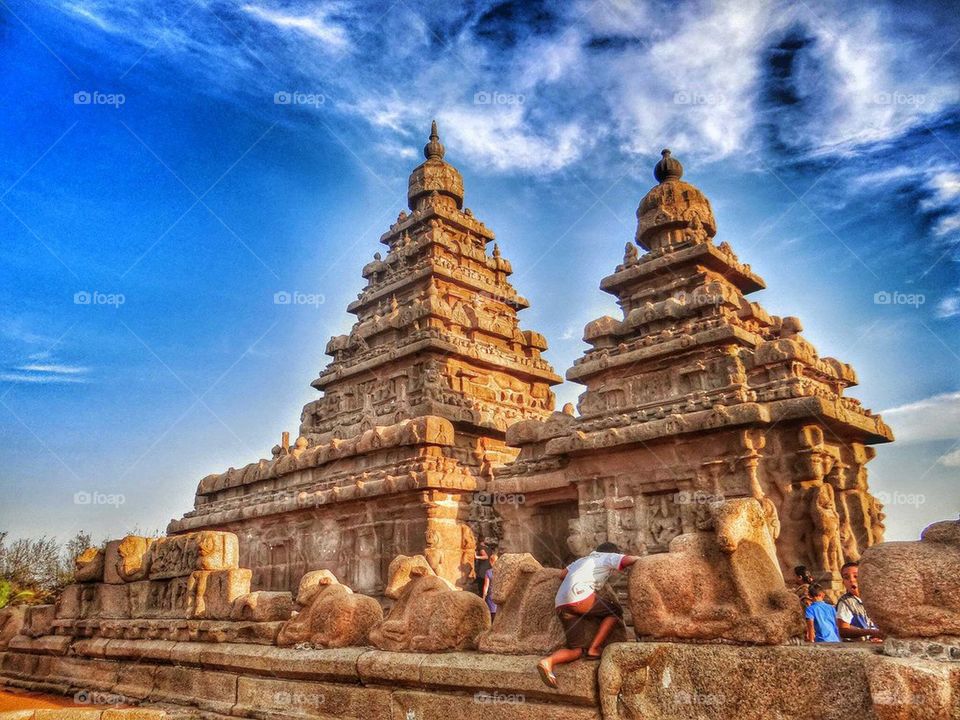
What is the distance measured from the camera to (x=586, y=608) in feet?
15.9

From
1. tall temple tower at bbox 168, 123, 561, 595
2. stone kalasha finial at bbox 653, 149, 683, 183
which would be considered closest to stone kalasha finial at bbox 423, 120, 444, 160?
tall temple tower at bbox 168, 123, 561, 595

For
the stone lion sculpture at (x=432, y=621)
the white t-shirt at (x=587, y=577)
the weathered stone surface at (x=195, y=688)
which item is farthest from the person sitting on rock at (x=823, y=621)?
the weathered stone surface at (x=195, y=688)

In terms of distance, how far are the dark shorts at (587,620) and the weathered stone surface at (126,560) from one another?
817 centimetres

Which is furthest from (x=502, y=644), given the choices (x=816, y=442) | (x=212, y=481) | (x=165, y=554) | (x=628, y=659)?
(x=212, y=481)

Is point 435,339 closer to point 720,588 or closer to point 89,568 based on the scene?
point 89,568

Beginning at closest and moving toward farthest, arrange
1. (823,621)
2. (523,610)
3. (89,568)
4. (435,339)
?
(523,610)
(823,621)
(89,568)
(435,339)

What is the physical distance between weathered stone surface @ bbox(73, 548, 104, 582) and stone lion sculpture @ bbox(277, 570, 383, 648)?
565 cm

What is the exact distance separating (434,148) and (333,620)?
21.4 metres

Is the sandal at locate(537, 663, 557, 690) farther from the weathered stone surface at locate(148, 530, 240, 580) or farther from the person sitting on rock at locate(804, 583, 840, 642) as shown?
the weathered stone surface at locate(148, 530, 240, 580)

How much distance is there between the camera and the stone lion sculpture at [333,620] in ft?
22.7

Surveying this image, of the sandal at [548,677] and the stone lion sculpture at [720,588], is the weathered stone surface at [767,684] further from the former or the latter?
the sandal at [548,677]

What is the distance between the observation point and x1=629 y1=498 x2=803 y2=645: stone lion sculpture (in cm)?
424

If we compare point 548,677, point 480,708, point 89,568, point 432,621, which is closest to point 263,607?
point 432,621

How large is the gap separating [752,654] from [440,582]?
3391mm
